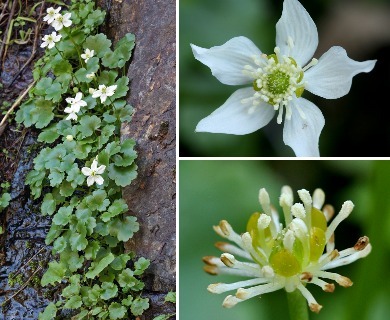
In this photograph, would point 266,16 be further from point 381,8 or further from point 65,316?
point 65,316

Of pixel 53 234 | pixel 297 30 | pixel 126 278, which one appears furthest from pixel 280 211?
pixel 53 234

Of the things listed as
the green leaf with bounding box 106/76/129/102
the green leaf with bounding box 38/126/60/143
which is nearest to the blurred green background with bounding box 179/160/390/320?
the green leaf with bounding box 106/76/129/102

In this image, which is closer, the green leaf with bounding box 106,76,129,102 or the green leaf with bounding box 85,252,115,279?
the green leaf with bounding box 85,252,115,279

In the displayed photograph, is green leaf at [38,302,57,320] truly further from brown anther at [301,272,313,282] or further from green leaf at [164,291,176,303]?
brown anther at [301,272,313,282]

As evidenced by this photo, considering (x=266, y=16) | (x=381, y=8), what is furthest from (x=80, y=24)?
(x=381, y=8)

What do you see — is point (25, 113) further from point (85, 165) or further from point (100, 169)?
point (100, 169)

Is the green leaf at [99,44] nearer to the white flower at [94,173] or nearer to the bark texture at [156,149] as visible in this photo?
the bark texture at [156,149]

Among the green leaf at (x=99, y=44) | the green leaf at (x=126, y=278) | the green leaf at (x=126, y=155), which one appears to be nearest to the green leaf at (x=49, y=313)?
the green leaf at (x=126, y=278)
